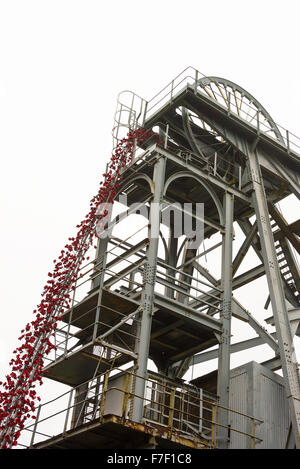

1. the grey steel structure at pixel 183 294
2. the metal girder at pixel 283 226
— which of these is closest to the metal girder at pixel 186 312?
the grey steel structure at pixel 183 294

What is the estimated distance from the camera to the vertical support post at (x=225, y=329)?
1816cm

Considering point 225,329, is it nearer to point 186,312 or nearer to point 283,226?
point 186,312

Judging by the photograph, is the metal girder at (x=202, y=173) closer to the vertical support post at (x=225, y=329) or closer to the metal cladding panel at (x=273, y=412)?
the vertical support post at (x=225, y=329)

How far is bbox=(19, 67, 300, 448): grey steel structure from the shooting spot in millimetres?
17328

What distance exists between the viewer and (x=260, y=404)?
19.0 meters

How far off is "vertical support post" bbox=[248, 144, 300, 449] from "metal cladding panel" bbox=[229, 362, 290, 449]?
2.55 feet

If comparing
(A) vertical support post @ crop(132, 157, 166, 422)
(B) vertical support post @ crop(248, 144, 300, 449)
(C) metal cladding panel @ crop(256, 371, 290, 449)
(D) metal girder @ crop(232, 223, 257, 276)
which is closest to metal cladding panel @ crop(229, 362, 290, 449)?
(C) metal cladding panel @ crop(256, 371, 290, 449)

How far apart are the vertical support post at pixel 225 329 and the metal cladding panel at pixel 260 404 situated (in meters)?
0.50

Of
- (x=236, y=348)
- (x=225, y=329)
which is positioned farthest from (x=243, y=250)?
(x=225, y=329)

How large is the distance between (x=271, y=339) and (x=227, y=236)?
3.34 meters

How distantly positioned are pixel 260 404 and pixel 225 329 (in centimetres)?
221

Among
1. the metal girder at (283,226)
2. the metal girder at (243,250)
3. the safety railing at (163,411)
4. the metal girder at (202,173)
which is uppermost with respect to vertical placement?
the metal girder at (283,226)

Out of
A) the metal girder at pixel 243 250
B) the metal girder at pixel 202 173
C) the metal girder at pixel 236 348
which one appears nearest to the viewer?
the metal girder at pixel 202 173
